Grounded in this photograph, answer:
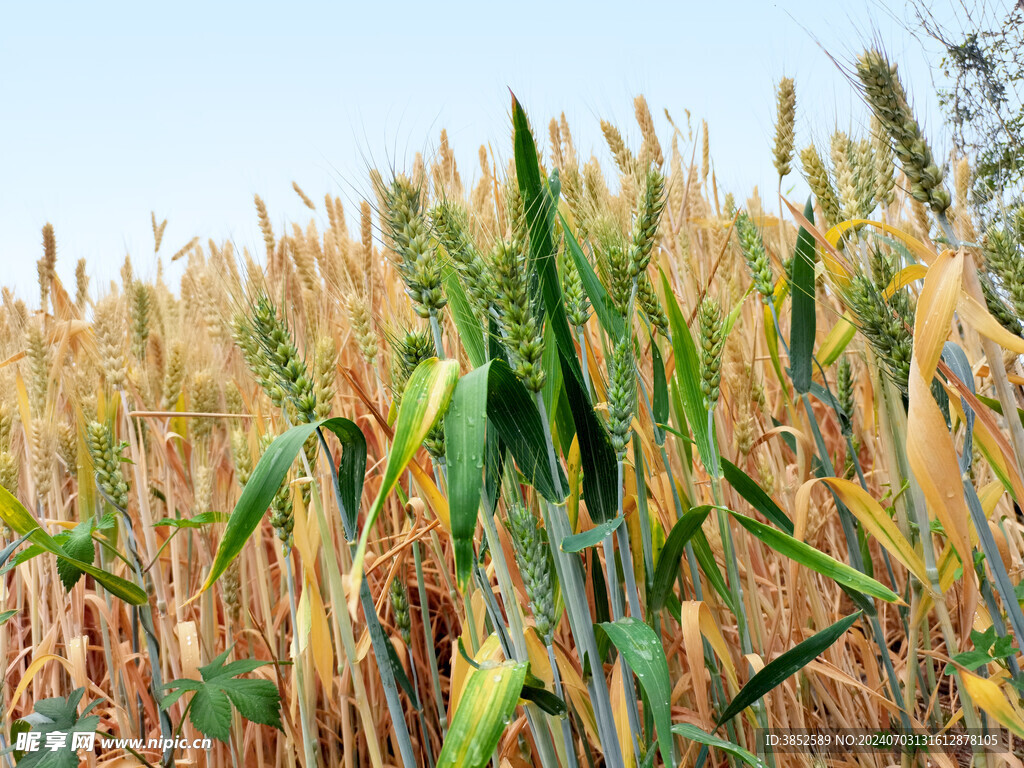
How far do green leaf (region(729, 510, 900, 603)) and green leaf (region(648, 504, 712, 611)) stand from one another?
60 millimetres

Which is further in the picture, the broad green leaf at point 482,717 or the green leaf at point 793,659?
the green leaf at point 793,659

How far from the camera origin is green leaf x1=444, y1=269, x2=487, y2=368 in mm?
983

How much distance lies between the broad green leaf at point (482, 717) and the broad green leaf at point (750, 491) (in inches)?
17.7

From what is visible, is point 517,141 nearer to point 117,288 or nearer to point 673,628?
point 673,628

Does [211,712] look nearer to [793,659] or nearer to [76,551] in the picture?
[76,551]

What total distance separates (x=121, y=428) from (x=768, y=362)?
1.87m

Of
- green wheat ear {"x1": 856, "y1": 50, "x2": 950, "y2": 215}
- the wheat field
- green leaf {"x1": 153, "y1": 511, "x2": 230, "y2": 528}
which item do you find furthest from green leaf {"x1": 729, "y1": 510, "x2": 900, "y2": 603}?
green leaf {"x1": 153, "y1": 511, "x2": 230, "y2": 528}

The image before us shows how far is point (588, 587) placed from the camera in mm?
1242

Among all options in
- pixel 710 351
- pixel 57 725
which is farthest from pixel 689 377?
pixel 57 725

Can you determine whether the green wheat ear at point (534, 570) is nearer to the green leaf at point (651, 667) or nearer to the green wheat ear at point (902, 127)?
the green leaf at point (651, 667)

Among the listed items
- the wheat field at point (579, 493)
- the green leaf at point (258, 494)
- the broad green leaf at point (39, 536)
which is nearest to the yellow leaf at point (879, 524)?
the wheat field at point (579, 493)

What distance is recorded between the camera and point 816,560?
33.8 inches

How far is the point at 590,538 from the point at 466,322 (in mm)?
367

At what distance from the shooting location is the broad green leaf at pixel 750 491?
1.04m
